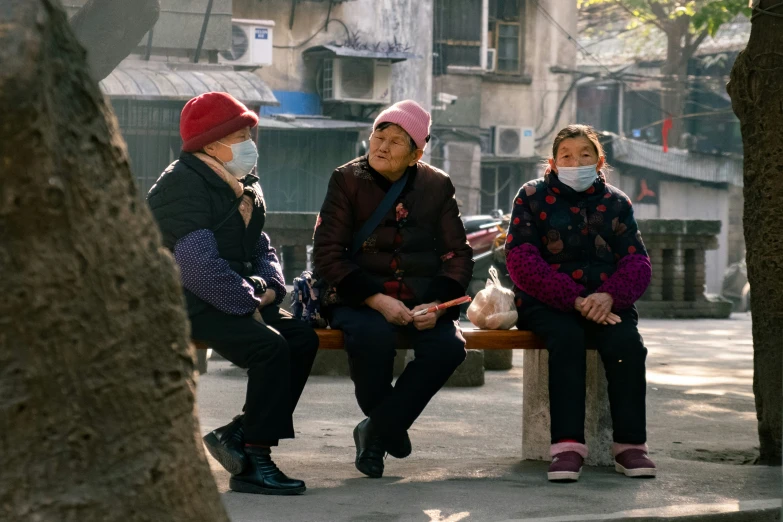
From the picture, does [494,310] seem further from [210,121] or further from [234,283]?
[210,121]

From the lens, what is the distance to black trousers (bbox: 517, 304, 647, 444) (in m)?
5.79

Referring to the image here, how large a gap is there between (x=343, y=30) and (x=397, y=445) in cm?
2271

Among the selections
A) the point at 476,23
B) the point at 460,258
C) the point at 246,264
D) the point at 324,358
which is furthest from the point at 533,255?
the point at 476,23

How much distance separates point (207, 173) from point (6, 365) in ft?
9.71

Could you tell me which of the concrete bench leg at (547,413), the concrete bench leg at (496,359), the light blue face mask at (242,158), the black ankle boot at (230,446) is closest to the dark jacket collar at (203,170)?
the light blue face mask at (242,158)

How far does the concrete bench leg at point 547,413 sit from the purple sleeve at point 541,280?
0.89 ft

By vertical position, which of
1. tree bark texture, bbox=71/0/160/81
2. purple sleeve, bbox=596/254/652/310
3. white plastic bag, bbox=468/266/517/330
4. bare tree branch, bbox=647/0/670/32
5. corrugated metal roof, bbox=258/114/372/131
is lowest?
white plastic bag, bbox=468/266/517/330

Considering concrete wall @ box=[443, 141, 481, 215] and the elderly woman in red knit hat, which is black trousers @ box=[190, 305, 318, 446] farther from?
concrete wall @ box=[443, 141, 481, 215]

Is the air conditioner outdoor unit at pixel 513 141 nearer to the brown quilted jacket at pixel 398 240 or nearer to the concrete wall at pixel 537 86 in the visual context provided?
the concrete wall at pixel 537 86

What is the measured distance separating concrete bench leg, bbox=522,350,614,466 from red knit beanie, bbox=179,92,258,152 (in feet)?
5.77

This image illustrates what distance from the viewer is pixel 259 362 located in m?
5.36

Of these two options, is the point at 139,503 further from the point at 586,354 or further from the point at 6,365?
the point at 586,354

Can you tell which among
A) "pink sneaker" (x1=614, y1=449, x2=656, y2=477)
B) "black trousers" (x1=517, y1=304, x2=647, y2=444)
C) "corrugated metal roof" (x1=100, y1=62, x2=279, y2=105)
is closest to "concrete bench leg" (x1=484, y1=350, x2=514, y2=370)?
"black trousers" (x1=517, y1=304, x2=647, y2=444)

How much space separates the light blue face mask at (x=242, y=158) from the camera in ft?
18.6
